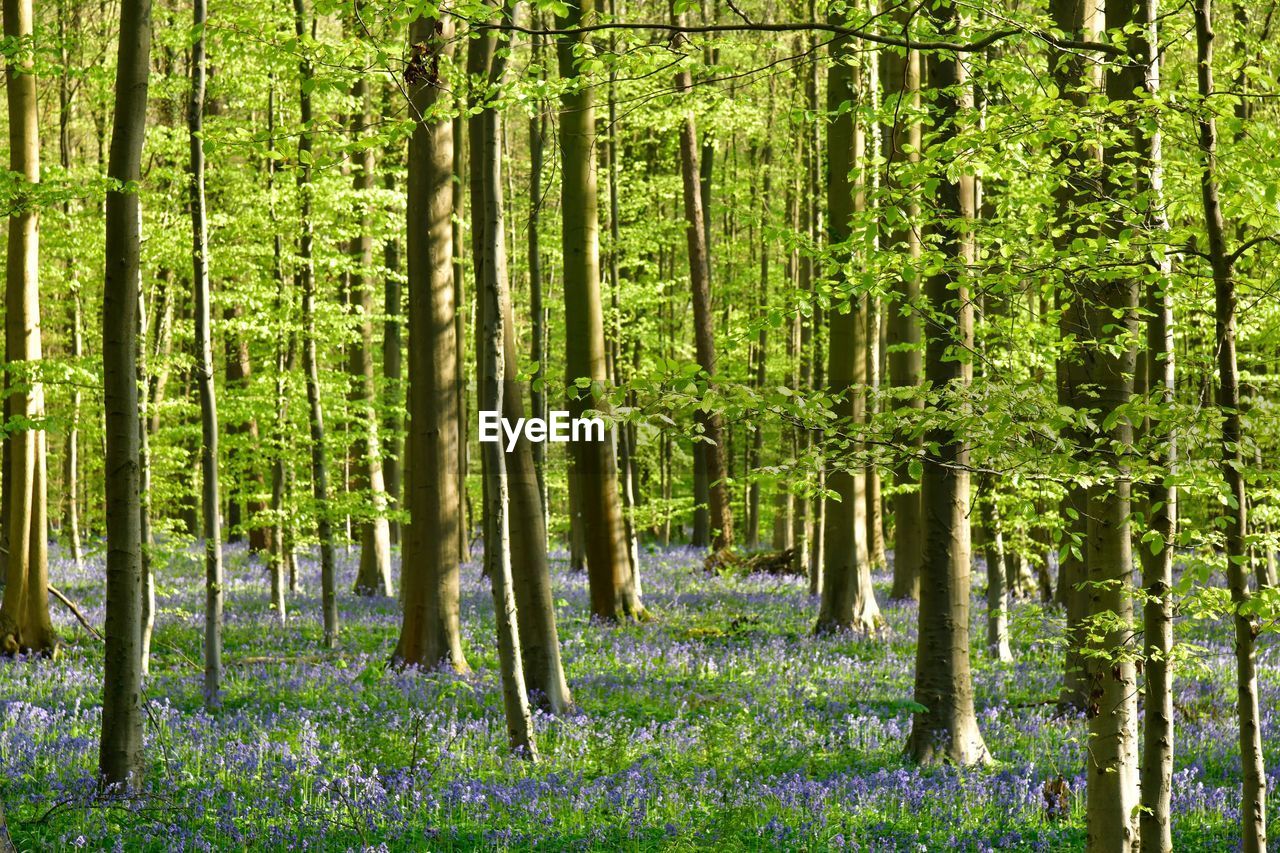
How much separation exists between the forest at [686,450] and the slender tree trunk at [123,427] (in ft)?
0.09

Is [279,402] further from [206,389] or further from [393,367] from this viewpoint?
[393,367]

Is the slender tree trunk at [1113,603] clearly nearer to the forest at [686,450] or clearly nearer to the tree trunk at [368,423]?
the forest at [686,450]

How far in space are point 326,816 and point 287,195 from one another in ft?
29.6

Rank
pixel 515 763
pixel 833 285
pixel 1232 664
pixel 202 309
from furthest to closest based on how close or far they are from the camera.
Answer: pixel 1232 664, pixel 202 309, pixel 515 763, pixel 833 285

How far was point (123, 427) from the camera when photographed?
716cm

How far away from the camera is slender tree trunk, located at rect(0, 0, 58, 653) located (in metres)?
12.2

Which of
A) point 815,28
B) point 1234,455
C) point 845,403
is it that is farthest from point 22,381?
point 1234,455

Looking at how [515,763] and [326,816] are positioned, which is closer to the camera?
[326,816]

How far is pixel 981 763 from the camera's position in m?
8.80

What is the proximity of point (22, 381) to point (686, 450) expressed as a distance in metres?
7.34

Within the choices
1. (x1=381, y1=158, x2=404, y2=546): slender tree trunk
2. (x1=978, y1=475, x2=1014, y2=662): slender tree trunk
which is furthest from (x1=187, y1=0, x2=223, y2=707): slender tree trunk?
(x1=978, y1=475, x2=1014, y2=662): slender tree trunk

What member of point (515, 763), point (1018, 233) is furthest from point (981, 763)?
point (1018, 233)

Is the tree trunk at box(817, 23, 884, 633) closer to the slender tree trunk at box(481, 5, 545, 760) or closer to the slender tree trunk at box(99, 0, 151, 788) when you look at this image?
the slender tree trunk at box(481, 5, 545, 760)

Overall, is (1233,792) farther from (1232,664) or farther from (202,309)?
(202,309)
